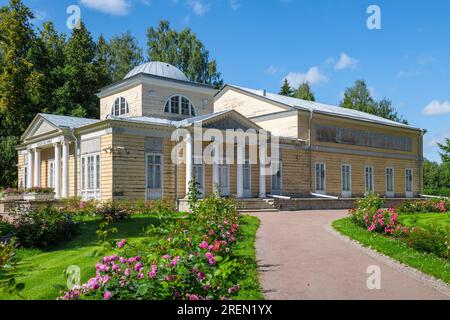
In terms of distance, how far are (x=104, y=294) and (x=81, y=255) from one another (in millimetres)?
6785

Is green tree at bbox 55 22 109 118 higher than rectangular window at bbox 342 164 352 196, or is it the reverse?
green tree at bbox 55 22 109 118

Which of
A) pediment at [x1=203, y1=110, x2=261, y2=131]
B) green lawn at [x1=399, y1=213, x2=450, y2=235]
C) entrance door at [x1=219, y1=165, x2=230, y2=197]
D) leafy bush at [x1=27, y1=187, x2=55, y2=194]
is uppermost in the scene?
pediment at [x1=203, y1=110, x2=261, y2=131]

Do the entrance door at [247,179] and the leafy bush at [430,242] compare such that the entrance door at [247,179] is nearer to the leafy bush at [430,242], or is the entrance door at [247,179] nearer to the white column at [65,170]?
the white column at [65,170]

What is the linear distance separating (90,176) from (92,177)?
0.20 meters

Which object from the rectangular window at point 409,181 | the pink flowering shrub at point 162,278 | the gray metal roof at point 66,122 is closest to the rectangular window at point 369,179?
the rectangular window at point 409,181

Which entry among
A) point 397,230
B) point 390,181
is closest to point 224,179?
point 397,230

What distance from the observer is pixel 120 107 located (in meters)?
29.6

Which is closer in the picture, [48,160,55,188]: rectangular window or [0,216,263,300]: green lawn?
[0,216,263,300]: green lawn

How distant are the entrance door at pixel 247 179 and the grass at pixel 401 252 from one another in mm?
12608

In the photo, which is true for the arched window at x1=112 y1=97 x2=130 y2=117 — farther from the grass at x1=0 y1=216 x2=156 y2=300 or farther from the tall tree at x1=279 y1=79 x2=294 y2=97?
the tall tree at x1=279 y1=79 x2=294 y2=97

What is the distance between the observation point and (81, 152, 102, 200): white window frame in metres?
24.3

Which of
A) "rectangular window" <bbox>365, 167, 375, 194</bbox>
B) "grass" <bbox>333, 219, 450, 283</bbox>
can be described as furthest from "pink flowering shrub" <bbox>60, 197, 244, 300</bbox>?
"rectangular window" <bbox>365, 167, 375, 194</bbox>

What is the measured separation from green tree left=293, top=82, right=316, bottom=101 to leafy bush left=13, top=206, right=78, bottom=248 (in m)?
48.1

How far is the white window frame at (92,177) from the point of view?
2433 cm
